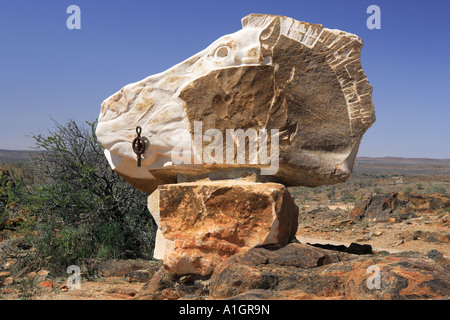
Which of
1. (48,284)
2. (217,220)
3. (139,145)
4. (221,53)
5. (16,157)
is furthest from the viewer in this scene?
(16,157)

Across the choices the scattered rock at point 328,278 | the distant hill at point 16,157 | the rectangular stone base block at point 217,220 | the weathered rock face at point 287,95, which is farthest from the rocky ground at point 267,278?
the distant hill at point 16,157

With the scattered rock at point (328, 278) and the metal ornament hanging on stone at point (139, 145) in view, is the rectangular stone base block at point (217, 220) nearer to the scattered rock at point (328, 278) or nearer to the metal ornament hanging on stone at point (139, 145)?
the scattered rock at point (328, 278)

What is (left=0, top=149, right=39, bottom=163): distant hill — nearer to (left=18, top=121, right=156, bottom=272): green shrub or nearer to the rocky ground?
(left=18, top=121, right=156, bottom=272): green shrub

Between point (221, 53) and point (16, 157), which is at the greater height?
point (221, 53)

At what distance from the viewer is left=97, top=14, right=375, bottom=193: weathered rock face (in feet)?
13.6

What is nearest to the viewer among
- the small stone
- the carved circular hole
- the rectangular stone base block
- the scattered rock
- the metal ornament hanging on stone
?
the scattered rock

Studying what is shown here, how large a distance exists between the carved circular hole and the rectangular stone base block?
49.5 inches

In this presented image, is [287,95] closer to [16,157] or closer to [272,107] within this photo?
[272,107]

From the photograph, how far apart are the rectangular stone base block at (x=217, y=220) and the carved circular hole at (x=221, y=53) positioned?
1256 millimetres

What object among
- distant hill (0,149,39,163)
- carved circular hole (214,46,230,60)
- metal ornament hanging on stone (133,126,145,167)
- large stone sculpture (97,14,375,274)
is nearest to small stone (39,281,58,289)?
large stone sculpture (97,14,375,274)

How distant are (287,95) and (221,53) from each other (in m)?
0.79

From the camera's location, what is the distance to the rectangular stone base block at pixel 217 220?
380cm

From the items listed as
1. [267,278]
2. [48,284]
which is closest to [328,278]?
[267,278]

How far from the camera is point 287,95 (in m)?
4.13
